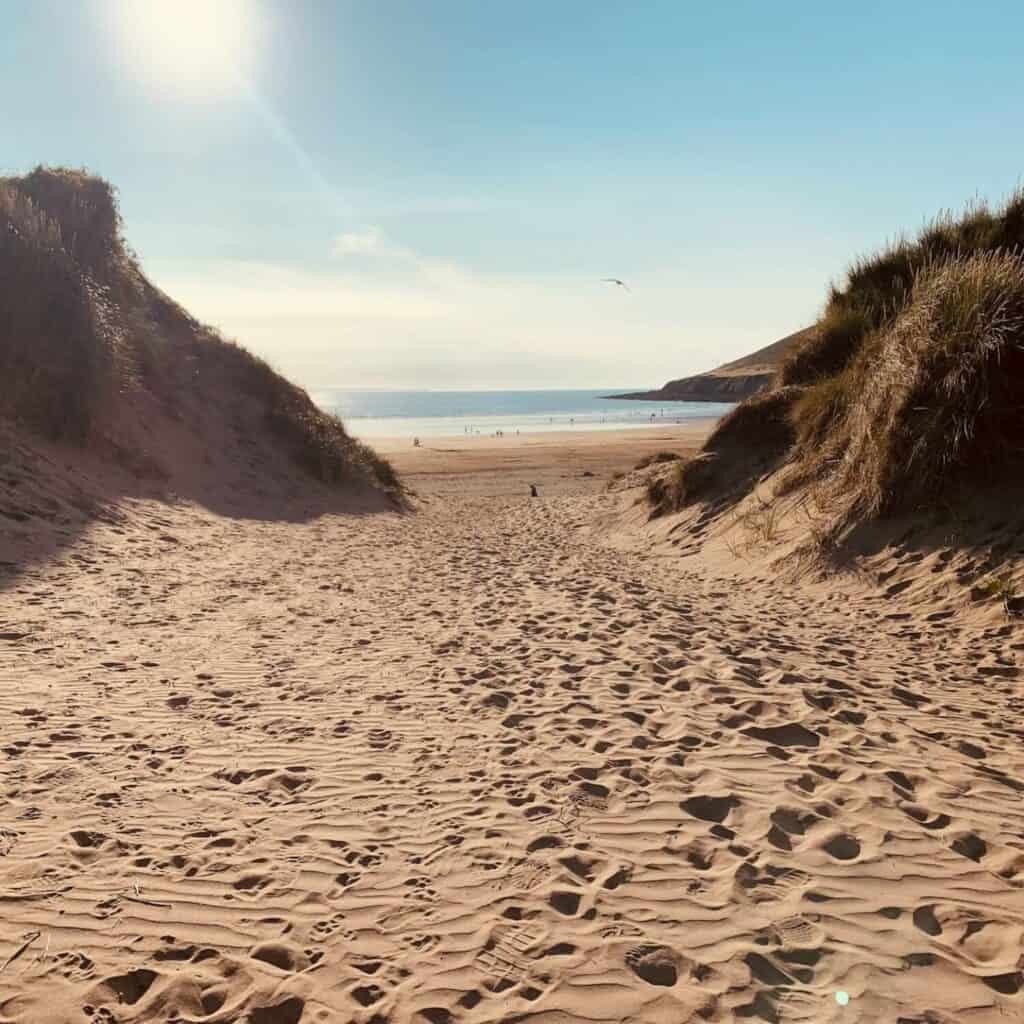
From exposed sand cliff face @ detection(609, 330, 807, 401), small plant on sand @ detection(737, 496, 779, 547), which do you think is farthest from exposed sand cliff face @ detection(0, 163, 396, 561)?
exposed sand cliff face @ detection(609, 330, 807, 401)

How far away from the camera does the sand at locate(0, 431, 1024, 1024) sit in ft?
8.08

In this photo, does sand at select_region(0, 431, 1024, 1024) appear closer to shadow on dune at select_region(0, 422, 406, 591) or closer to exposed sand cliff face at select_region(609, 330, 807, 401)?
shadow on dune at select_region(0, 422, 406, 591)

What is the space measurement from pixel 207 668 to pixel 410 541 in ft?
25.2

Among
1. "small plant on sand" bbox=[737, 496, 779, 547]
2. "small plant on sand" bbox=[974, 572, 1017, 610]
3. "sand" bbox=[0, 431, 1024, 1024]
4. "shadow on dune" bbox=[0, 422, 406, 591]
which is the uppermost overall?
"shadow on dune" bbox=[0, 422, 406, 591]

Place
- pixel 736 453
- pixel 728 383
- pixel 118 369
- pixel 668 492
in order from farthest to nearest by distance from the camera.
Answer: pixel 728 383 → pixel 118 369 → pixel 668 492 → pixel 736 453

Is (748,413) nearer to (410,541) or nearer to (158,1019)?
(410,541)

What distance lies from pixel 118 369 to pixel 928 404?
14.6m

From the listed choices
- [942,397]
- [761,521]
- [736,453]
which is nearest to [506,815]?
[942,397]

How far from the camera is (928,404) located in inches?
318

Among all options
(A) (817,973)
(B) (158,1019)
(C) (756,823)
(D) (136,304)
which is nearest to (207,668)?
(B) (158,1019)

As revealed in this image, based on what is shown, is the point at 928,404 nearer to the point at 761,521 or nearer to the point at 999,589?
the point at 999,589

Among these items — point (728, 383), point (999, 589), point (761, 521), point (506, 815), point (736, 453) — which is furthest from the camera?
point (728, 383)

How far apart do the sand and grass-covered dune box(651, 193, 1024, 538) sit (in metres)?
1.74

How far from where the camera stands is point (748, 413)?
537 inches
